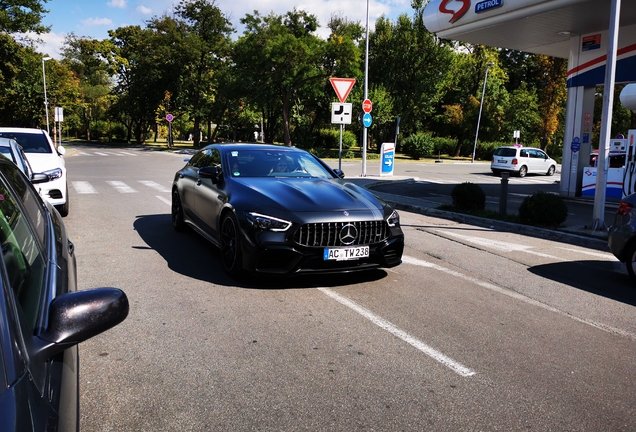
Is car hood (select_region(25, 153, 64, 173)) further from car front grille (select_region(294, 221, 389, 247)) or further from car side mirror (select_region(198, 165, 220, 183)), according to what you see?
car front grille (select_region(294, 221, 389, 247))

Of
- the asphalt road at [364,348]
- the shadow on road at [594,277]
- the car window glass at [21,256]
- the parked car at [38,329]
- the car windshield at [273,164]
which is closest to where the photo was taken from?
the parked car at [38,329]

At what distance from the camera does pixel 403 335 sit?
446 cm

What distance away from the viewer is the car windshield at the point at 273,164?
22.7ft

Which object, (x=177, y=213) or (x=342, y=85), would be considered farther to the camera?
(x=342, y=85)

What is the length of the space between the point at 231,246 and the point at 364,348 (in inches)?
93.3

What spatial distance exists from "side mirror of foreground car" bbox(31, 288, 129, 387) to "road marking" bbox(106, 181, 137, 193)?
1366 centimetres

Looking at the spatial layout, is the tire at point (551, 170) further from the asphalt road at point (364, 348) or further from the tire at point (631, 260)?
the tire at point (631, 260)

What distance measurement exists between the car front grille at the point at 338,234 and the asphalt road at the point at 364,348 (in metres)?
0.53

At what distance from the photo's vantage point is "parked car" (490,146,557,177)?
29234 mm

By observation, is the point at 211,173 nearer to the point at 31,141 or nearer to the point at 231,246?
the point at 231,246

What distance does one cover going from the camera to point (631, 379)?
381cm

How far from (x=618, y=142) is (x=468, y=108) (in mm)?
37884

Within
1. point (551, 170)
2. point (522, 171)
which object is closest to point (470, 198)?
point (522, 171)

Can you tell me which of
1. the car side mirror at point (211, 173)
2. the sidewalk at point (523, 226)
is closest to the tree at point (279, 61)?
the sidewalk at point (523, 226)
